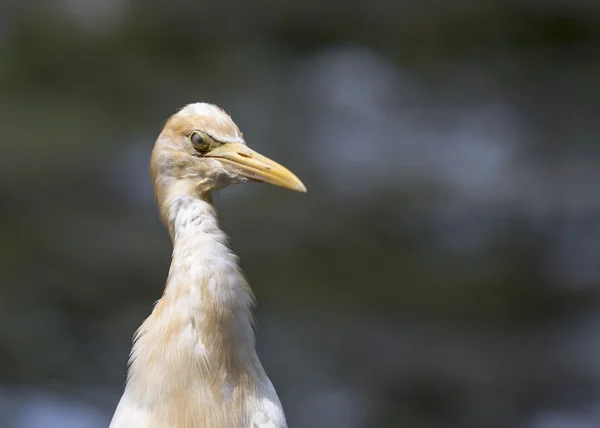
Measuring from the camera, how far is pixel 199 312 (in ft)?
5.22

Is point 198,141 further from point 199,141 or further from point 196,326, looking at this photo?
point 196,326

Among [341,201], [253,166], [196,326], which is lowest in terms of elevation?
[196,326]

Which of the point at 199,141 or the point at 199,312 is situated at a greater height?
the point at 199,141

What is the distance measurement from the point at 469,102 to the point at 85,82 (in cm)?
278

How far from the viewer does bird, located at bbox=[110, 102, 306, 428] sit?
62.4 inches

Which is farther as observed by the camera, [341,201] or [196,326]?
[341,201]

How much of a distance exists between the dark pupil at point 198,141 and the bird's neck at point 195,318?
98 millimetres

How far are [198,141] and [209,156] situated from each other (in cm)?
3

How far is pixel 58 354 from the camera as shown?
4387 millimetres

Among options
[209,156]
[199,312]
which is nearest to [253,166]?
[209,156]

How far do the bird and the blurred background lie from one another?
247 cm

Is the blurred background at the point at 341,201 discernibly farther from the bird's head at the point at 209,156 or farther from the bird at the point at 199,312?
the bird's head at the point at 209,156

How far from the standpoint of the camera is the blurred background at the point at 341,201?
435 centimetres

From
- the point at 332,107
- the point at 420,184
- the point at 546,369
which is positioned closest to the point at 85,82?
the point at 332,107
